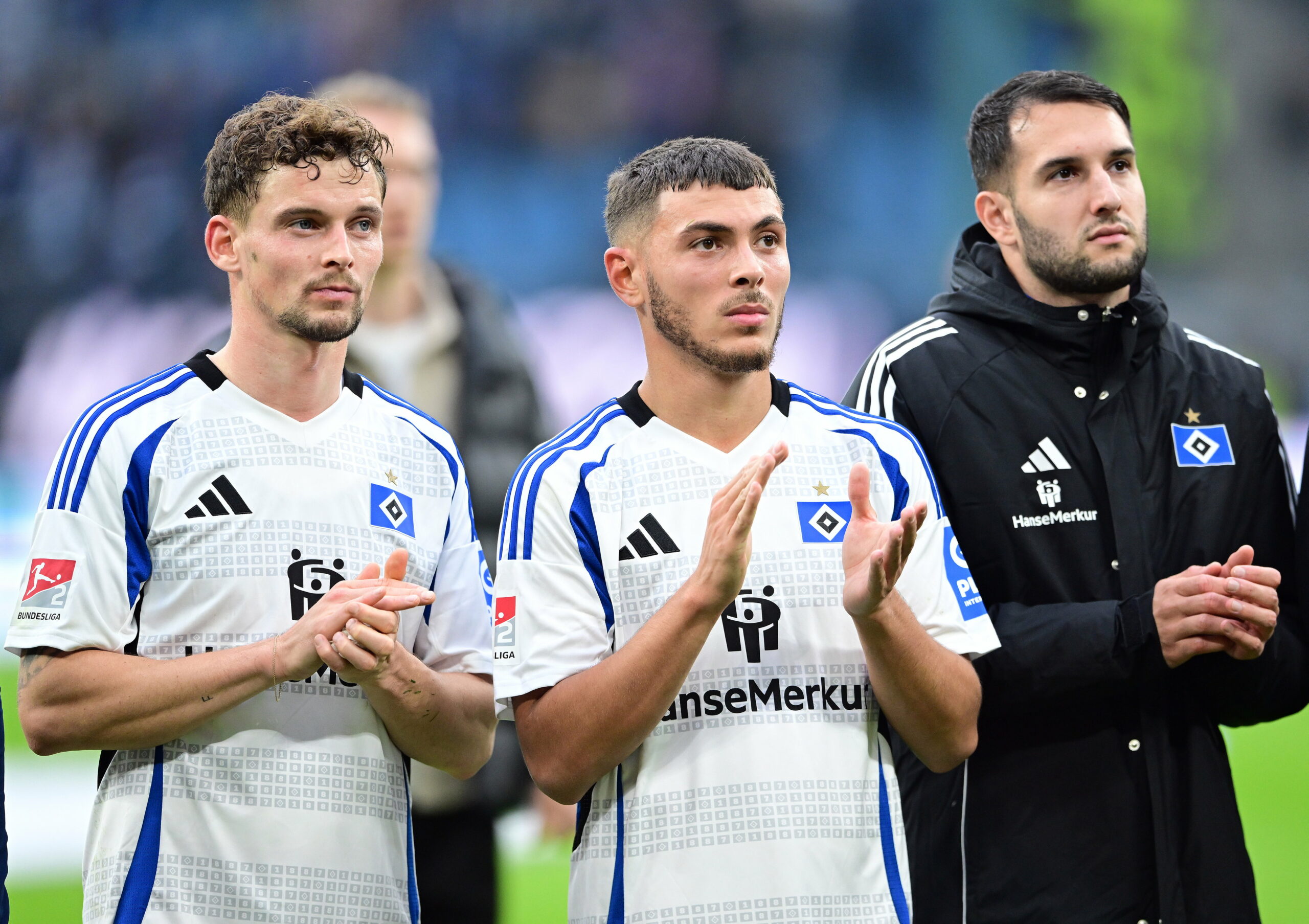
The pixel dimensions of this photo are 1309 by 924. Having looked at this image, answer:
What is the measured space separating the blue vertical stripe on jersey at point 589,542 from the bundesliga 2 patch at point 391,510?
37 cm

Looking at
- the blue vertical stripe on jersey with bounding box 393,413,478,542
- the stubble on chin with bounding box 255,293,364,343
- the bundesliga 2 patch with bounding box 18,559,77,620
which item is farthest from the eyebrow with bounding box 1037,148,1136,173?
the bundesliga 2 patch with bounding box 18,559,77,620

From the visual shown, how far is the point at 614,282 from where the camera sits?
2.87 metres

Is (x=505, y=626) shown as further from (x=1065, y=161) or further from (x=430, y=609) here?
(x=1065, y=161)

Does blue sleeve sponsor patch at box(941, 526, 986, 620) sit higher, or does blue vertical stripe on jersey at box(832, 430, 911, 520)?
blue vertical stripe on jersey at box(832, 430, 911, 520)

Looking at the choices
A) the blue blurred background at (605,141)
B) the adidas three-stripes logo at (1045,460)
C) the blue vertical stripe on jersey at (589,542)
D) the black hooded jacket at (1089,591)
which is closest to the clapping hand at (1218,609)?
the black hooded jacket at (1089,591)

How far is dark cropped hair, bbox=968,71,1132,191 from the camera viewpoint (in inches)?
132

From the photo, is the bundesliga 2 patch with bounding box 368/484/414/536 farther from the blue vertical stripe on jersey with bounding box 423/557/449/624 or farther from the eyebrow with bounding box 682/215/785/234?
the eyebrow with bounding box 682/215/785/234

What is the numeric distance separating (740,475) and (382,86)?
12.1ft

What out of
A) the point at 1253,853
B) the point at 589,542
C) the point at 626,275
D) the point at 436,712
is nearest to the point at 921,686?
the point at 589,542

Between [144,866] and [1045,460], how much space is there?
2013mm

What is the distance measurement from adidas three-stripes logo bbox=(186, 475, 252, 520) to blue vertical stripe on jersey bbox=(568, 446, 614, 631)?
2.03ft

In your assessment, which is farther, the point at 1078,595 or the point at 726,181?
the point at 1078,595

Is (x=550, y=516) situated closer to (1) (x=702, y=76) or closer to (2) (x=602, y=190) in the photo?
(2) (x=602, y=190)

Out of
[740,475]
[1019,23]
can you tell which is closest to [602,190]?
[1019,23]
